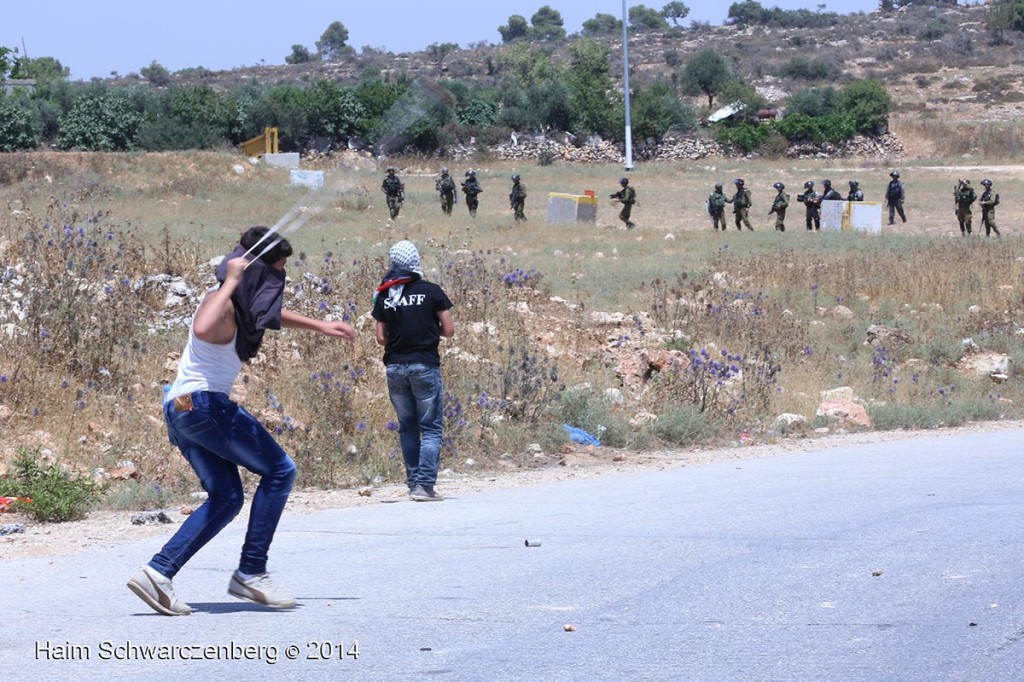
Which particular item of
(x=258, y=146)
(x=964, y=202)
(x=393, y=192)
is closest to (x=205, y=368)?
(x=393, y=192)

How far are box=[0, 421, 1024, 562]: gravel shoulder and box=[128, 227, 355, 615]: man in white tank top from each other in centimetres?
180

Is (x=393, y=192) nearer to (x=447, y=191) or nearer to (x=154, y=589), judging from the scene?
(x=447, y=191)

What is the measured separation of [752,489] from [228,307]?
4.86m

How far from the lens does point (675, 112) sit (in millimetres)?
65062

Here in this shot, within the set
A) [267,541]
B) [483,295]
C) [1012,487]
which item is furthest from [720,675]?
[483,295]

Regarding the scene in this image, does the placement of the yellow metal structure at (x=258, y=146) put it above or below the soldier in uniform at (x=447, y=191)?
above

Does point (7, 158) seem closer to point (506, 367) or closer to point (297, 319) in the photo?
point (506, 367)

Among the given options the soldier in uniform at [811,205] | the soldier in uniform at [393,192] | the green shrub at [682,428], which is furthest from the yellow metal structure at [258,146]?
the green shrub at [682,428]

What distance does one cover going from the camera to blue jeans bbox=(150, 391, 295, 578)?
5.23 metres

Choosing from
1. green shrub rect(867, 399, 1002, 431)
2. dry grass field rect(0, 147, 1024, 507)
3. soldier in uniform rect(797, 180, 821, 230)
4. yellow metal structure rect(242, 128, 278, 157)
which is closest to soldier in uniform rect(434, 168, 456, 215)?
dry grass field rect(0, 147, 1024, 507)

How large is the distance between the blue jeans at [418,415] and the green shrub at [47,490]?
207cm

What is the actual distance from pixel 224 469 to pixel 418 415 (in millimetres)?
3417

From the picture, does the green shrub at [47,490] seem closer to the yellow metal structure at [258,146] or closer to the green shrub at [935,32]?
the yellow metal structure at [258,146]

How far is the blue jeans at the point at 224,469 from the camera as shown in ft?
17.1
